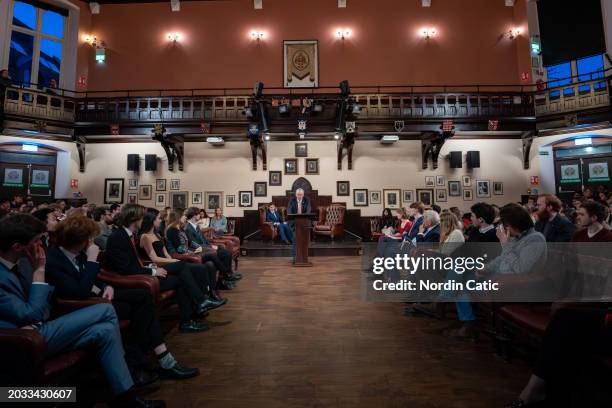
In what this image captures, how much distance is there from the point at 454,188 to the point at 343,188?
373cm

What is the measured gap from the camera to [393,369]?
2373 millimetres

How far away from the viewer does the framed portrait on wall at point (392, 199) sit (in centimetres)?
1102

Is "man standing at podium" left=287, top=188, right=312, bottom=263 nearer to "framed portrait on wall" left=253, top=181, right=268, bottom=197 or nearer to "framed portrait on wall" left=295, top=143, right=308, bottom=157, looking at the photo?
"framed portrait on wall" left=253, top=181, right=268, bottom=197

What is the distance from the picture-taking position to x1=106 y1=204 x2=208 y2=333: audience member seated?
2.73 m

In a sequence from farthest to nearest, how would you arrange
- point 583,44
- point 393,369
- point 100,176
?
point 100,176, point 583,44, point 393,369

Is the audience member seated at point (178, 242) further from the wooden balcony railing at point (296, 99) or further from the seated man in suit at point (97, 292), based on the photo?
the wooden balcony railing at point (296, 99)

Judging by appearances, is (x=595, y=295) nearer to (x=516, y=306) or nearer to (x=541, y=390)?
(x=516, y=306)

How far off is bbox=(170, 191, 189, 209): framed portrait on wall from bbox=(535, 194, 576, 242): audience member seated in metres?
9.92

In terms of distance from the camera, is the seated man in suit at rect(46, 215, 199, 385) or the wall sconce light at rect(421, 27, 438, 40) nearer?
→ the seated man in suit at rect(46, 215, 199, 385)

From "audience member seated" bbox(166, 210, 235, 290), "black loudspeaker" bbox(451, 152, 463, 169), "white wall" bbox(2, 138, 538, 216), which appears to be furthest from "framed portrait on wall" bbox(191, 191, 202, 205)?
"black loudspeaker" bbox(451, 152, 463, 169)

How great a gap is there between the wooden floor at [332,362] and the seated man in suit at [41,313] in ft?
1.42

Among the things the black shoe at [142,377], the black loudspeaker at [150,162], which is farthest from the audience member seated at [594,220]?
the black loudspeaker at [150,162]

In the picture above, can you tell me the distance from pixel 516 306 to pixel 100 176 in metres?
12.5

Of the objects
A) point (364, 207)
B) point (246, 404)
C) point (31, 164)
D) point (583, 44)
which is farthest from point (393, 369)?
point (31, 164)
